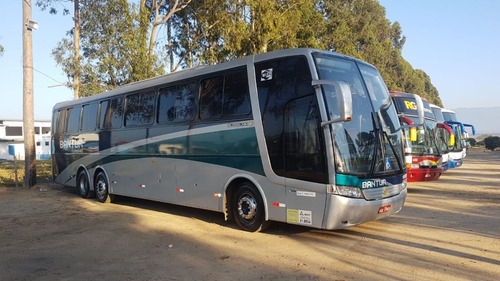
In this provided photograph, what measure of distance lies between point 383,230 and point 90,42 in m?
17.6

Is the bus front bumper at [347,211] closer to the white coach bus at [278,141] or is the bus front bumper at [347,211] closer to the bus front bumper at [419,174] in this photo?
the white coach bus at [278,141]

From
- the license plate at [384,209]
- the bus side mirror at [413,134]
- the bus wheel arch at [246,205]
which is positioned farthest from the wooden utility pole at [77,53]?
the license plate at [384,209]

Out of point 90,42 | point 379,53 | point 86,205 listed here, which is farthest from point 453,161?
point 379,53

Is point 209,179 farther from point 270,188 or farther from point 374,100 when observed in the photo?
point 374,100

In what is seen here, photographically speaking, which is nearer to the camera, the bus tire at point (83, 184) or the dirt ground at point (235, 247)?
the dirt ground at point (235, 247)

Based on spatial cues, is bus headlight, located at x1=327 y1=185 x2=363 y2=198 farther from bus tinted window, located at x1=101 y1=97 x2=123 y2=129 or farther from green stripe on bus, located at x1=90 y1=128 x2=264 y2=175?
bus tinted window, located at x1=101 y1=97 x2=123 y2=129

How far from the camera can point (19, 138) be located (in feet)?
172

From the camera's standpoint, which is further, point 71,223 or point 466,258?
point 71,223

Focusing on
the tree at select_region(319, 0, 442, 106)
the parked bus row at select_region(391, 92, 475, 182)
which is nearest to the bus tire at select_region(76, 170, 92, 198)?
the parked bus row at select_region(391, 92, 475, 182)

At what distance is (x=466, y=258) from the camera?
5.97m

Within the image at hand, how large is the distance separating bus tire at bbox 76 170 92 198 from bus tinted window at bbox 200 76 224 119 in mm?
6578

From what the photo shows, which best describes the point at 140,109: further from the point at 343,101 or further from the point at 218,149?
the point at 343,101

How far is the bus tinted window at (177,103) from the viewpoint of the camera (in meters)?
9.05

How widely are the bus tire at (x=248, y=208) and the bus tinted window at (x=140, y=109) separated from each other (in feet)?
11.8
